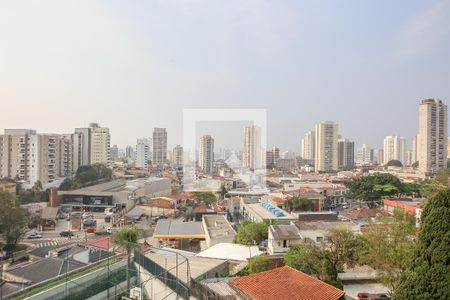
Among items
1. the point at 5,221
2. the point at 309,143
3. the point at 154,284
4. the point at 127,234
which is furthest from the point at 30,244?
the point at 309,143

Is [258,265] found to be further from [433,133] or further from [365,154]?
[365,154]

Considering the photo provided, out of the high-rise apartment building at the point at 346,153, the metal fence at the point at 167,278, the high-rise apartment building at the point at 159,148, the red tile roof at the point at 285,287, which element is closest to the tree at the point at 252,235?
the red tile roof at the point at 285,287

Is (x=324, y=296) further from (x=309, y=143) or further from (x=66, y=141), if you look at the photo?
(x=309, y=143)

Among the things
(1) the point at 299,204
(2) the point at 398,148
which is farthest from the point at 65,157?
(2) the point at 398,148

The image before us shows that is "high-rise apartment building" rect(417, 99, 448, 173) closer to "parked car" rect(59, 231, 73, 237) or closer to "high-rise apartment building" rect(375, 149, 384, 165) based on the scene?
"high-rise apartment building" rect(375, 149, 384, 165)

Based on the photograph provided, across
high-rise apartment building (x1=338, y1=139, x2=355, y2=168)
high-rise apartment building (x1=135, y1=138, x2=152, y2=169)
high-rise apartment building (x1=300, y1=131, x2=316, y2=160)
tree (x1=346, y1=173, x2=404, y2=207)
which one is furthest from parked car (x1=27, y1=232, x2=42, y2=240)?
high-rise apartment building (x1=338, y1=139, x2=355, y2=168)

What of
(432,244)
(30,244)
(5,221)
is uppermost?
(432,244)
